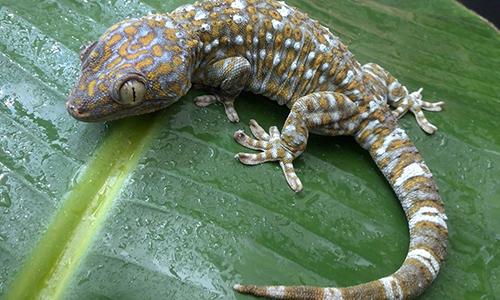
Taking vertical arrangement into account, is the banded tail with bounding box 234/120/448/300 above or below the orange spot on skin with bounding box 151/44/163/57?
below

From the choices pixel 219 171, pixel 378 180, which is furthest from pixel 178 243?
pixel 378 180

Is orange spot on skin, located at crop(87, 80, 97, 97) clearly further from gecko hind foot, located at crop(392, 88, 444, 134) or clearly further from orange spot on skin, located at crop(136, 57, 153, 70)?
gecko hind foot, located at crop(392, 88, 444, 134)

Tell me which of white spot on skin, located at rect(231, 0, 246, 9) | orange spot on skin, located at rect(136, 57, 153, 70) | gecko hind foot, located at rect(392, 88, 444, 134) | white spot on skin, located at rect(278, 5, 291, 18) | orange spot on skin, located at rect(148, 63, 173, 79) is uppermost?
white spot on skin, located at rect(231, 0, 246, 9)

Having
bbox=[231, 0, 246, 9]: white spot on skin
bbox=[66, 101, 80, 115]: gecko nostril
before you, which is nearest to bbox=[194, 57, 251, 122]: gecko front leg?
bbox=[231, 0, 246, 9]: white spot on skin

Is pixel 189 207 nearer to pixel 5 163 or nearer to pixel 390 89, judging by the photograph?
pixel 5 163

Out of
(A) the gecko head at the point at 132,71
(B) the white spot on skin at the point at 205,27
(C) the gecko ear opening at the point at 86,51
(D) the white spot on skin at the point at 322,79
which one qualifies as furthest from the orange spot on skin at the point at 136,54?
(D) the white spot on skin at the point at 322,79

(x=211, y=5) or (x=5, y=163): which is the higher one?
(x=211, y=5)
